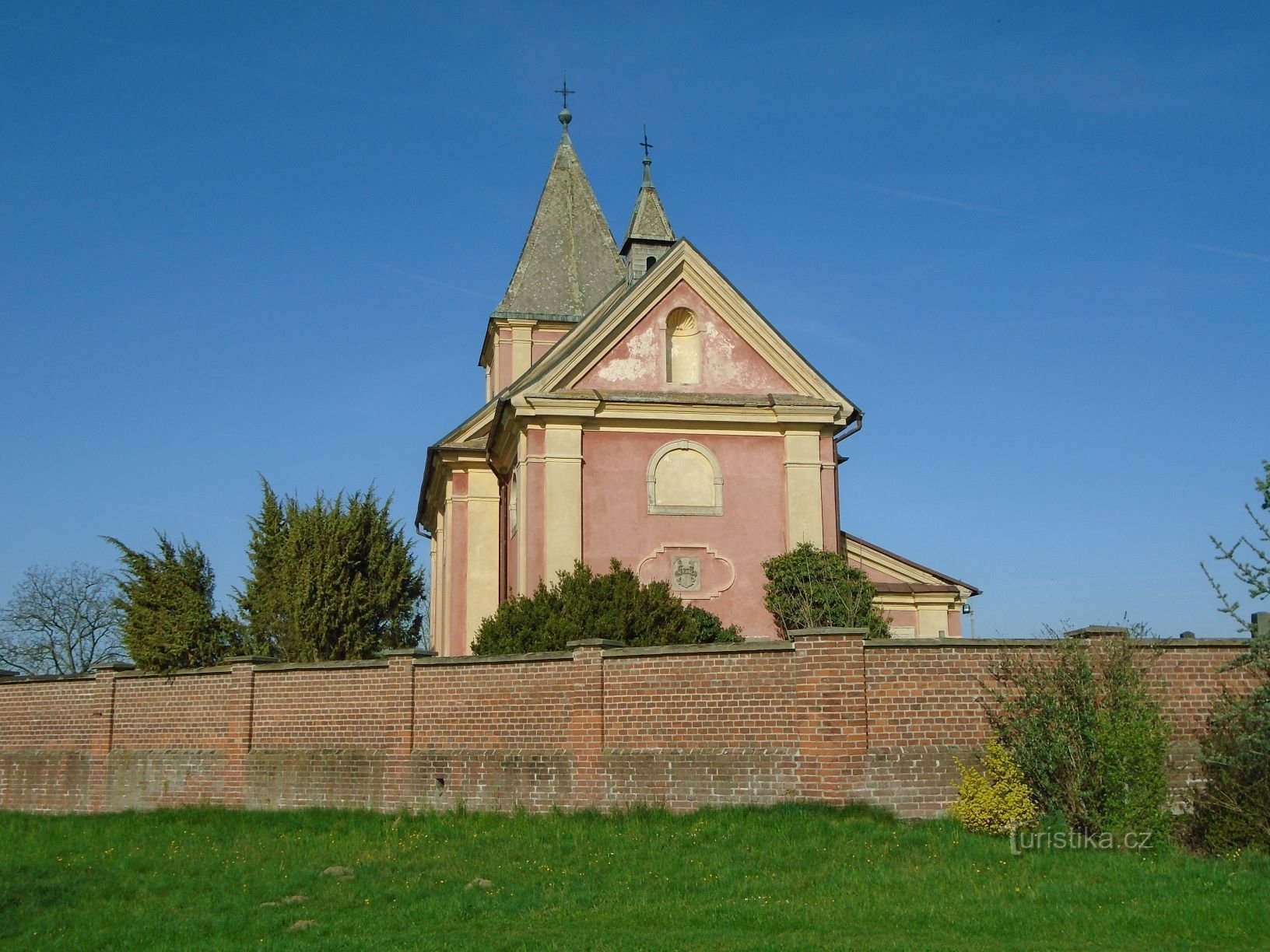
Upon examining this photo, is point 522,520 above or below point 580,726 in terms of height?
above

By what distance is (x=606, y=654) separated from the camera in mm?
16906

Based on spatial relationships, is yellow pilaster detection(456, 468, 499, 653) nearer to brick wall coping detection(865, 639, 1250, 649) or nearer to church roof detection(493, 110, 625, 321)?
church roof detection(493, 110, 625, 321)

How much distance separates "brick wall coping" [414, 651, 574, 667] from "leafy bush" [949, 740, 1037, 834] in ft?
17.3

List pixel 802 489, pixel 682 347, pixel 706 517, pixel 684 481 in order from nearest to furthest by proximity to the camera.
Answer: pixel 706 517 < pixel 684 481 < pixel 802 489 < pixel 682 347

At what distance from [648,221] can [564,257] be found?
3585 mm

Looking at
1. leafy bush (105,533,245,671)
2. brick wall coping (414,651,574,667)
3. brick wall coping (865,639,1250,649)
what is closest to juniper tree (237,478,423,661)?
leafy bush (105,533,245,671)

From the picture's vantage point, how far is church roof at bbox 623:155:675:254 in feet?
109

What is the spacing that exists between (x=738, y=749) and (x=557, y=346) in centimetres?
1395

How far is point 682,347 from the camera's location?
85.9 ft

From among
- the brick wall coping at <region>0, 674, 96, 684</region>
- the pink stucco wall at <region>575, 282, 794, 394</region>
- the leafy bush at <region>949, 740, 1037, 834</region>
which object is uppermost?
the pink stucco wall at <region>575, 282, 794, 394</region>

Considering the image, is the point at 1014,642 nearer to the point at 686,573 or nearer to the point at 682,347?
the point at 686,573

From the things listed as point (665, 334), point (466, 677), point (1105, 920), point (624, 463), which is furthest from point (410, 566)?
point (1105, 920)

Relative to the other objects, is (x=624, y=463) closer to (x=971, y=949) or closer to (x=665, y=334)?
(x=665, y=334)

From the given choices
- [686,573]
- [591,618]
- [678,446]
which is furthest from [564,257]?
[591,618]
